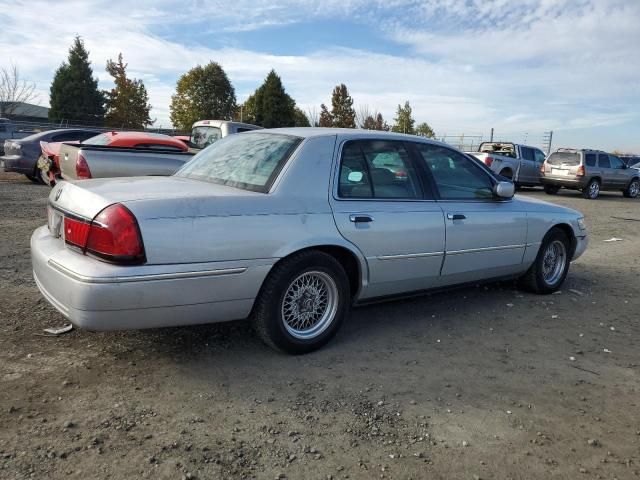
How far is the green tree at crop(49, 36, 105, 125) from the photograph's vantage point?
38844 mm

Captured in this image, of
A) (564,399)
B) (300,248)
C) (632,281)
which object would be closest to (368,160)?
(300,248)

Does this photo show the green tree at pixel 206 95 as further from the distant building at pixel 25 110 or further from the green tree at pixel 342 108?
the distant building at pixel 25 110

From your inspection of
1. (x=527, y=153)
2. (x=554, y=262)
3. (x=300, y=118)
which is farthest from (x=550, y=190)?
(x=300, y=118)

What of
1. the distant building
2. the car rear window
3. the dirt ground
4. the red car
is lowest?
the dirt ground

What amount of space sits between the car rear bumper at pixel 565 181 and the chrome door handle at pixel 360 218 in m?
16.5

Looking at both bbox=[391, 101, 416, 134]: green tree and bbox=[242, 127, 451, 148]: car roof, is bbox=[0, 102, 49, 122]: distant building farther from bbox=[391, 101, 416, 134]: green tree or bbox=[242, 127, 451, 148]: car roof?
bbox=[242, 127, 451, 148]: car roof

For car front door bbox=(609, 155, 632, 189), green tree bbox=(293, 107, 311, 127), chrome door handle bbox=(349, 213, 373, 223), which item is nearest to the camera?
chrome door handle bbox=(349, 213, 373, 223)

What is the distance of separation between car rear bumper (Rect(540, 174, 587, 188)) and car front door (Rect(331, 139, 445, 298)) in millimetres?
15770

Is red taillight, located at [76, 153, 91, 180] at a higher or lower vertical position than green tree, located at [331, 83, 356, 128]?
lower

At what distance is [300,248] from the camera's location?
352 cm

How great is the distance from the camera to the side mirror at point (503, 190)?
15.8ft

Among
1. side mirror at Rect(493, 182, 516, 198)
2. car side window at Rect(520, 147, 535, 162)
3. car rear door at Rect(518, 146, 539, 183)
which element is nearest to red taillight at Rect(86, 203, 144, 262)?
side mirror at Rect(493, 182, 516, 198)

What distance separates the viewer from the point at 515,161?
19062mm

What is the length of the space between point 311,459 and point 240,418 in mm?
508
